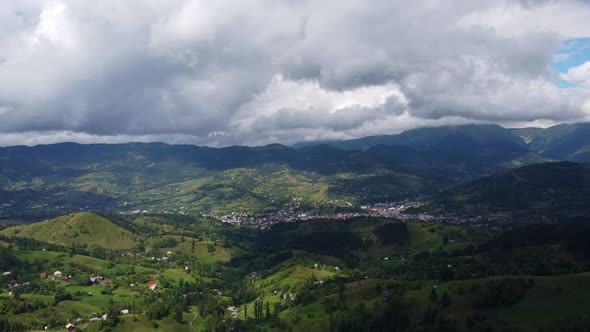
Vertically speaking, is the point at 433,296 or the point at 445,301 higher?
the point at 433,296

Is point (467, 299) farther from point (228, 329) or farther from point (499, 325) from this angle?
point (228, 329)

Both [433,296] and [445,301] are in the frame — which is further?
[433,296]

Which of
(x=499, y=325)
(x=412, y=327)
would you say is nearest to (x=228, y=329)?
(x=412, y=327)

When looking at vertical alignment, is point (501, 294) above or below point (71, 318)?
above

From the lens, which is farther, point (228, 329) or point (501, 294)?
point (228, 329)

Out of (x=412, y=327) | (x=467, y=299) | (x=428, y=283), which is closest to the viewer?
(x=412, y=327)

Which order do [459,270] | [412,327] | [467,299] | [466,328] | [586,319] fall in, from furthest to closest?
[459,270] < [467,299] < [412,327] < [466,328] < [586,319]

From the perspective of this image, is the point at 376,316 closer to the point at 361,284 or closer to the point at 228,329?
the point at 361,284

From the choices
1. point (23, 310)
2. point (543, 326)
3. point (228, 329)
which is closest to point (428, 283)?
point (543, 326)

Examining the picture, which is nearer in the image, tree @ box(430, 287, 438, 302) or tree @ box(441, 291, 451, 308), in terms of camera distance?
tree @ box(441, 291, 451, 308)

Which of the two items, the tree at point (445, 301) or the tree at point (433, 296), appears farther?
the tree at point (433, 296)
